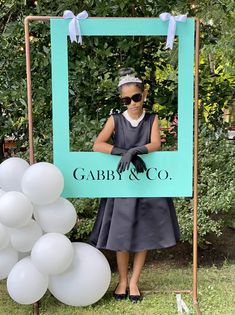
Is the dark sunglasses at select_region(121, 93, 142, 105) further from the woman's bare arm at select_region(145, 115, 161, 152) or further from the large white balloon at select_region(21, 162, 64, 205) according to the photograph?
the large white balloon at select_region(21, 162, 64, 205)

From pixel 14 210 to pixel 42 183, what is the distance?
0.22 metres

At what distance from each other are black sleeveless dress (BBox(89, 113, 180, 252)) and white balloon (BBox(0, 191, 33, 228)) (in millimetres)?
625

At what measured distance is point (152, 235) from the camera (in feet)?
11.6

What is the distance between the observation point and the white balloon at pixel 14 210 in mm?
3057

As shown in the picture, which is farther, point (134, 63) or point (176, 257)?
point (176, 257)

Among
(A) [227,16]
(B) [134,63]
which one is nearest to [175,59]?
(B) [134,63]

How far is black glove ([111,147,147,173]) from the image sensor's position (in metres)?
3.38

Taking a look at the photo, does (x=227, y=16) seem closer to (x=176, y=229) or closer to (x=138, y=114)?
(x=138, y=114)

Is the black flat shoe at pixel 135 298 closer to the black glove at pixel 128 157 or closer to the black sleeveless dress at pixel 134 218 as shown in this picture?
the black sleeveless dress at pixel 134 218

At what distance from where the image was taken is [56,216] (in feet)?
10.5

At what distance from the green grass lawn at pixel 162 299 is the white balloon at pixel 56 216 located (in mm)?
634

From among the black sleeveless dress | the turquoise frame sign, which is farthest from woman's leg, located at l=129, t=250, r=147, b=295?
the turquoise frame sign

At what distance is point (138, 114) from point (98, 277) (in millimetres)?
1065

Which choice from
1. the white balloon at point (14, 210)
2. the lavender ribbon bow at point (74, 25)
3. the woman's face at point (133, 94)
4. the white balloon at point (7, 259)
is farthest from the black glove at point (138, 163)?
the white balloon at point (7, 259)
